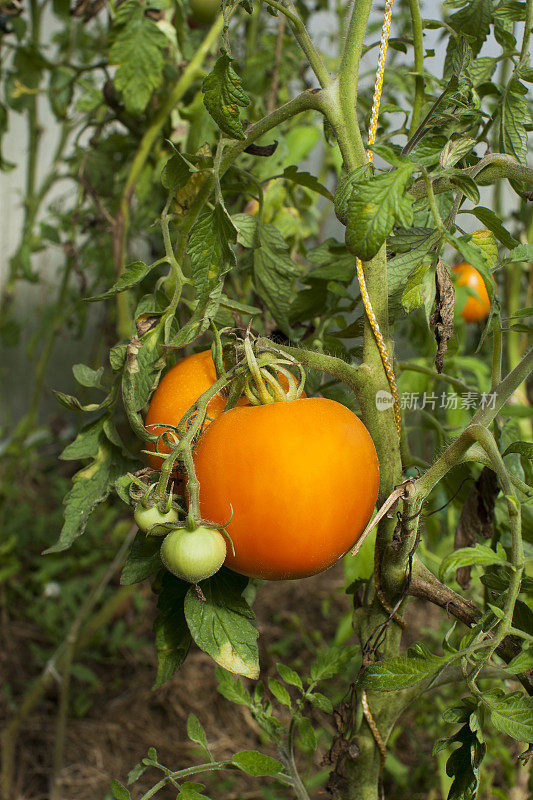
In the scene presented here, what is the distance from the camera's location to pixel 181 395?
517 mm

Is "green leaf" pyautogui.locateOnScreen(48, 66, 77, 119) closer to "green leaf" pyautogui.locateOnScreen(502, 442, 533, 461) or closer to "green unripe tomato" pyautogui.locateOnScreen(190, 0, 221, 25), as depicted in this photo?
"green unripe tomato" pyautogui.locateOnScreen(190, 0, 221, 25)

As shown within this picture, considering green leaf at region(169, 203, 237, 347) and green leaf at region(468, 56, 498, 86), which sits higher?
green leaf at region(468, 56, 498, 86)

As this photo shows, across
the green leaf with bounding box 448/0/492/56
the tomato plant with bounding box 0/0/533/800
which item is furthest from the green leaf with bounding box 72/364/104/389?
the green leaf with bounding box 448/0/492/56

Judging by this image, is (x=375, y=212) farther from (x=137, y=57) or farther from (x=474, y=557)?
(x=137, y=57)

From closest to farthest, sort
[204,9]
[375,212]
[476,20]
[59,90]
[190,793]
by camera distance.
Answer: [375,212] < [190,793] < [476,20] < [204,9] < [59,90]

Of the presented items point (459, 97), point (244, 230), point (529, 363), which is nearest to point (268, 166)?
point (244, 230)

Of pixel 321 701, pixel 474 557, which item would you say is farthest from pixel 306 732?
pixel 474 557

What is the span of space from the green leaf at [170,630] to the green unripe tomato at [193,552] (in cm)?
13

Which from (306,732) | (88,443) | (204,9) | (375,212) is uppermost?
(204,9)

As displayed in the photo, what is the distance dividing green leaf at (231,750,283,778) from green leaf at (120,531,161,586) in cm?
16

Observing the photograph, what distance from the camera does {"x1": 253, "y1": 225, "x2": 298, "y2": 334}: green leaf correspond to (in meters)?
0.64

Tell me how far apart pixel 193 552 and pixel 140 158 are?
0.72 meters

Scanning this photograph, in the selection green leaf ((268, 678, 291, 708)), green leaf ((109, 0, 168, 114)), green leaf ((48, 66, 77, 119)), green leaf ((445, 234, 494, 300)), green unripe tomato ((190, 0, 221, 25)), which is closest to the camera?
green leaf ((445, 234, 494, 300))

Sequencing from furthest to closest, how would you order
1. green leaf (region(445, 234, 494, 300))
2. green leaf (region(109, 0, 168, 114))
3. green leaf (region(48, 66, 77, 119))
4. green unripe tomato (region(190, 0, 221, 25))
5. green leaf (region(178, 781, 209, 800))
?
green leaf (region(48, 66, 77, 119))
green unripe tomato (region(190, 0, 221, 25))
green leaf (region(109, 0, 168, 114))
green leaf (region(178, 781, 209, 800))
green leaf (region(445, 234, 494, 300))
